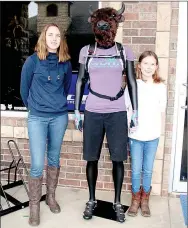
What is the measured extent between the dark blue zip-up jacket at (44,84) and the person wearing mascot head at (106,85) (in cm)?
21

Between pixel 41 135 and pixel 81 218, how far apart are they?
0.96 metres

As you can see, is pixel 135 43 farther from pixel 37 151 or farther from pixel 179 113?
pixel 37 151

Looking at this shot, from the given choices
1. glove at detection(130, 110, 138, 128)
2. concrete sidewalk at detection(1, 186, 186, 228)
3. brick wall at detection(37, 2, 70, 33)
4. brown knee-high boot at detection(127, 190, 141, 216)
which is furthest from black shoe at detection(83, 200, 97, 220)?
brick wall at detection(37, 2, 70, 33)

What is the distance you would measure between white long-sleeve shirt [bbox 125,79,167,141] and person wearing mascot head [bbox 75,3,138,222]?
0.09 m

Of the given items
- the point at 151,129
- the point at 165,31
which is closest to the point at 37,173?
the point at 151,129

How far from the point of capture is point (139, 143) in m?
3.52

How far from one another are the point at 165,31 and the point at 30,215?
2345 mm

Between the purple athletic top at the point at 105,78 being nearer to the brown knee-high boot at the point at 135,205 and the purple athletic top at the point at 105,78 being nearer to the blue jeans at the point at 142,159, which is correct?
the blue jeans at the point at 142,159

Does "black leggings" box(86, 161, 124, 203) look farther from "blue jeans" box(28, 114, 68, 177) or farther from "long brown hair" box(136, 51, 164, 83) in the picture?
"long brown hair" box(136, 51, 164, 83)

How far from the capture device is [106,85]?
3.27 meters

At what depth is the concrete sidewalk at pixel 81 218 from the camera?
3463 mm

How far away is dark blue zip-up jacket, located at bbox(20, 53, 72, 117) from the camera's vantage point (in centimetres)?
328

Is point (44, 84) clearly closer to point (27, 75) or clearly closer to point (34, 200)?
point (27, 75)

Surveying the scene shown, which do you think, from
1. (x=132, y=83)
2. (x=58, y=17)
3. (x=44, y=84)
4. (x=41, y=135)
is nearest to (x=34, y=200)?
(x=41, y=135)
